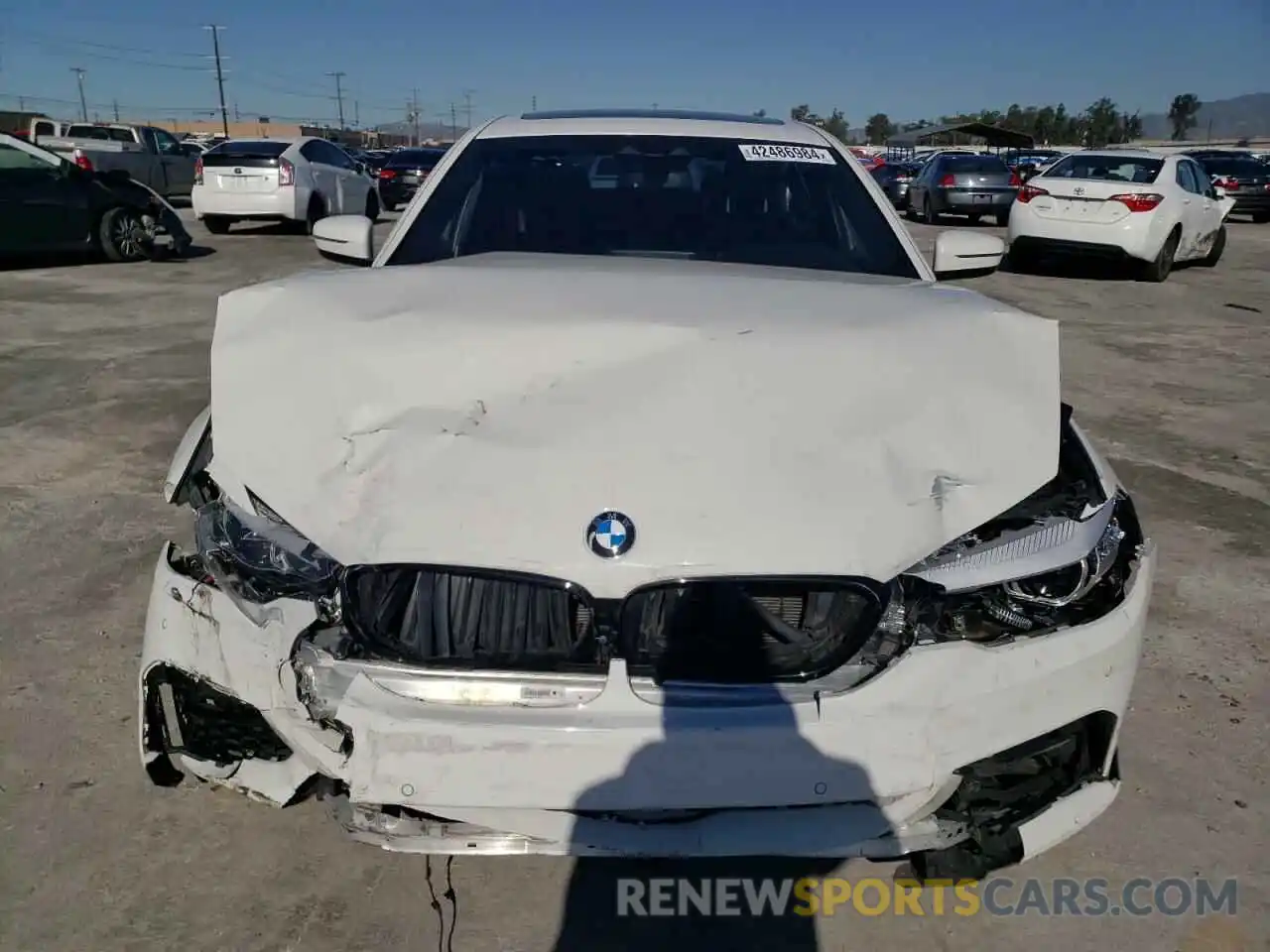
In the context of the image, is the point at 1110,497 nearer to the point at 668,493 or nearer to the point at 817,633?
the point at 817,633

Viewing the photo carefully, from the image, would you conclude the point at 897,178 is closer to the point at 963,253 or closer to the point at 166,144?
the point at 166,144

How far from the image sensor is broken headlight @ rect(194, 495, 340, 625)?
6.49ft

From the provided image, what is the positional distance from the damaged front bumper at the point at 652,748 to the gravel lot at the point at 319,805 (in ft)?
1.09

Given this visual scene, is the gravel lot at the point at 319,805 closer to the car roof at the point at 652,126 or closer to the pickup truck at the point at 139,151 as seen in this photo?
the car roof at the point at 652,126

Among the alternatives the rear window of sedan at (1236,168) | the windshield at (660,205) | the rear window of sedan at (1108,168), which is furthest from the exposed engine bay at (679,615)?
the rear window of sedan at (1236,168)

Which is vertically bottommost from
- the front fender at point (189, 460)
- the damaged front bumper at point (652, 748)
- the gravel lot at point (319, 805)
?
the gravel lot at point (319, 805)

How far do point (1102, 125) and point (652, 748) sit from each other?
78.9 metres

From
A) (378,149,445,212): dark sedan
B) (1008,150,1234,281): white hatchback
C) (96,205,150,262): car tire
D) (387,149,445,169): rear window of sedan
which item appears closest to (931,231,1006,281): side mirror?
(1008,150,1234,281): white hatchback

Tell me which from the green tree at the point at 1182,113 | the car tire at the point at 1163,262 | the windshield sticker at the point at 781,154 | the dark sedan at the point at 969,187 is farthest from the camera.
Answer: the green tree at the point at 1182,113

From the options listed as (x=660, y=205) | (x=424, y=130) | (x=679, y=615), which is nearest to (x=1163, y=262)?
(x=660, y=205)

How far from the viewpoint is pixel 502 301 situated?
2.32 meters

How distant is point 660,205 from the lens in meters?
3.42

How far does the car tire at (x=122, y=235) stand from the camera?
1231 centimetres

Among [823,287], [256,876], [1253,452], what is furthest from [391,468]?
[1253,452]
